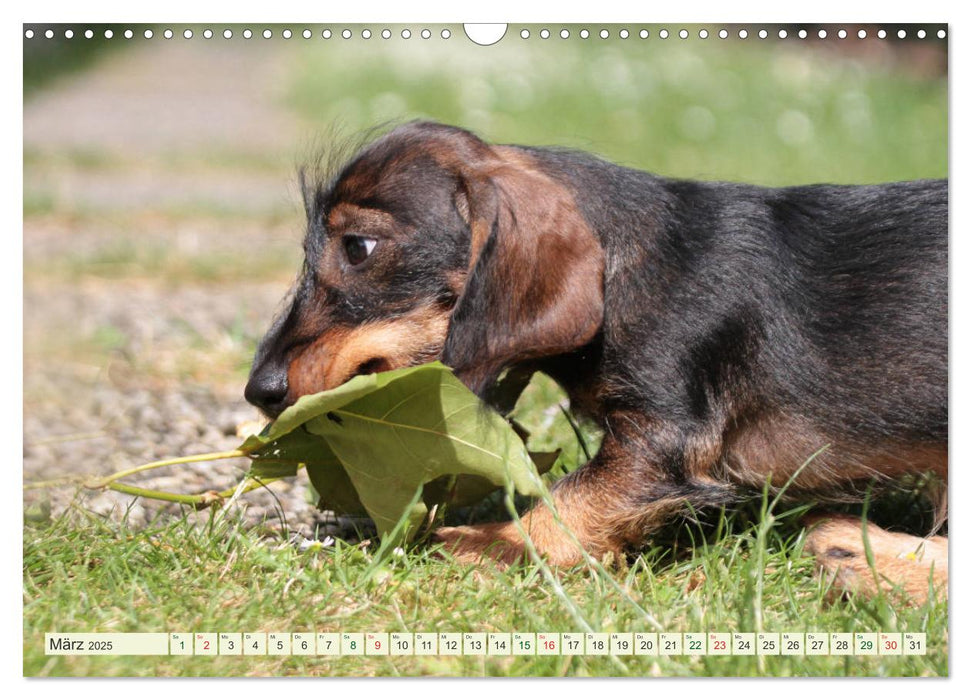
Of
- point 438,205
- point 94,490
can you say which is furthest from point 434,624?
point 94,490

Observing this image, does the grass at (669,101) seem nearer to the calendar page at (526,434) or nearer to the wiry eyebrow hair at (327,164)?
the calendar page at (526,434)

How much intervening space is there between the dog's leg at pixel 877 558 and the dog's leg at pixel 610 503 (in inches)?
15.2

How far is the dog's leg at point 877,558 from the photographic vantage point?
3166 millimetres

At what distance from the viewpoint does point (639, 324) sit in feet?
10.6

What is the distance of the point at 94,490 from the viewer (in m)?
3.76

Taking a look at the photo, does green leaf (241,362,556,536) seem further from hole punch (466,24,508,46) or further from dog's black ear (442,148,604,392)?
hole punch (466,24,508,46)

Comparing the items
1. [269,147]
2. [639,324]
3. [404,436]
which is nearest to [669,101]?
[639,324]

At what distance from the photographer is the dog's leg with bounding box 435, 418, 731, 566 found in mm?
3250

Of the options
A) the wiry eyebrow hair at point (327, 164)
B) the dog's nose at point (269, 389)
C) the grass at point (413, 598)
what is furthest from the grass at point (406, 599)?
the wiry eyebrow hair at point (327, 164)

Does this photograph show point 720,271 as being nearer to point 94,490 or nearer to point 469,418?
point 469,418

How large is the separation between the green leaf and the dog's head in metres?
0.09

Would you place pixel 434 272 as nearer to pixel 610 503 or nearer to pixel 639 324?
pixel 639 324

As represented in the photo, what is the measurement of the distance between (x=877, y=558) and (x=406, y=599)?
147 cm

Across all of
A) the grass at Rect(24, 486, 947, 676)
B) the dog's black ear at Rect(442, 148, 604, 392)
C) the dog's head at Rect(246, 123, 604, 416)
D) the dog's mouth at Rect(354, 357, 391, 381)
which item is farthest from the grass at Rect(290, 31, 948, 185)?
the grass at Rect(24, 486, 947, 676)
